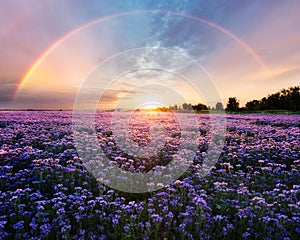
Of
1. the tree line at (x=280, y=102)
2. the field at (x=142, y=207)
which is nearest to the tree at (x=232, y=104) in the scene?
the tree line at (x=280, y=102)

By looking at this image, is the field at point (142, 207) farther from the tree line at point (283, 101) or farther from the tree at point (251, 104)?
the tree at point (251, 104)

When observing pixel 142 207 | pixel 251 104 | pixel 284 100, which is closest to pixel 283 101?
pixel 284 100

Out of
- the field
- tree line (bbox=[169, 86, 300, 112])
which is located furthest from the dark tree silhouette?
the field

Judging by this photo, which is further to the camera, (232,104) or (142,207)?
(232,104)

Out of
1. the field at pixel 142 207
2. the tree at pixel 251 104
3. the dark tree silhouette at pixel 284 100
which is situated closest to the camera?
the field at pixel 142 207

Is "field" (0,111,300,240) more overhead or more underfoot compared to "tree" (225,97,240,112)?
more underfoot

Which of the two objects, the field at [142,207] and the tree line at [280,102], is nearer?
the field at [142,207]

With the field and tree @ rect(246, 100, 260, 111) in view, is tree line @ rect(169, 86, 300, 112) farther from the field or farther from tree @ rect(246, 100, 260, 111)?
the field

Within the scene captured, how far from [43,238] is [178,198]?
95.3 inches

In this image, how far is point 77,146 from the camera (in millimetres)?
7820

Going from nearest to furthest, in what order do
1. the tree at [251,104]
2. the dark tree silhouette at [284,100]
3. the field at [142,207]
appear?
1. the field at [142,207]
2. the dark tree silhouette at [284,100]
3. the tree at [251,104]

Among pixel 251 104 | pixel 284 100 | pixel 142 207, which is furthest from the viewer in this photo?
pixel 251 104

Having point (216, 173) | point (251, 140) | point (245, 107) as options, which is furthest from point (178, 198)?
point (245, 107)

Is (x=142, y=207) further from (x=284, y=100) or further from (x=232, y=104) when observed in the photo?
(x=232, y=104)
